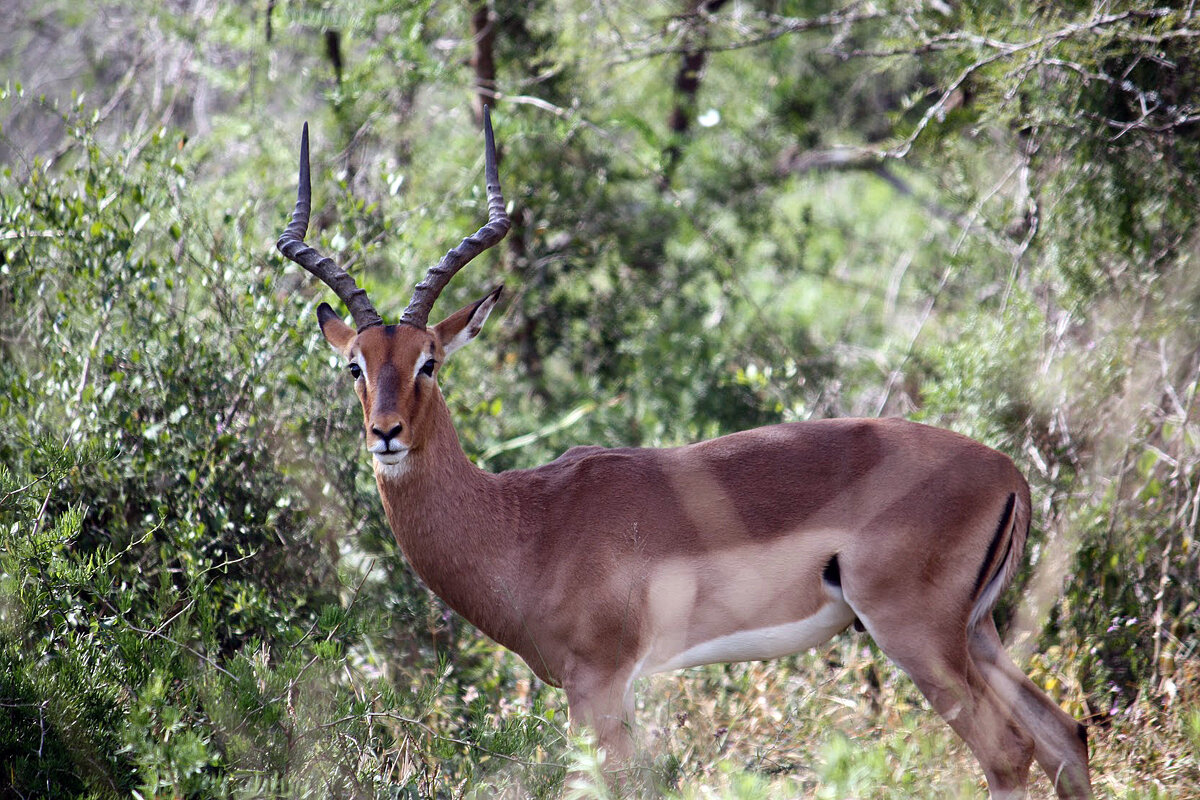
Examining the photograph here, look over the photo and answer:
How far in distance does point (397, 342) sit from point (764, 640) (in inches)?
70.1

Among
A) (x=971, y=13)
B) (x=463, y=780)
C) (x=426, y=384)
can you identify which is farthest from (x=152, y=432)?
(x=971, y=13)

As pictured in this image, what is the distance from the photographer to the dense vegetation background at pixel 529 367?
380 centimetres

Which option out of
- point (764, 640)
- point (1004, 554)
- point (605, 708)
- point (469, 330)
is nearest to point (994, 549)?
point (1004, 554)

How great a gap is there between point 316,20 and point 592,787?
5277mm

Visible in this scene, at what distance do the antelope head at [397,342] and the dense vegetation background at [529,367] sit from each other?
0.51m

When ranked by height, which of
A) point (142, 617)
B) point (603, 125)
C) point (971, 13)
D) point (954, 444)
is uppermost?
point (971, 13)

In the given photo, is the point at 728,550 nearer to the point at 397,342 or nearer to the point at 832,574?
the point at 832,574

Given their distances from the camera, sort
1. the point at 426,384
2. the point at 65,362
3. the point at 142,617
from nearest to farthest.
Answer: the point at 426,384 < the point at 142,617 < the point at 65,362

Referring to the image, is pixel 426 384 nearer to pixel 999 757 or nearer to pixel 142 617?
pixel 142 617

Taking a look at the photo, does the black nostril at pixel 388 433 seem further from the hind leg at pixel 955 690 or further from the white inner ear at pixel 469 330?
the hind leg at pixel 955 690

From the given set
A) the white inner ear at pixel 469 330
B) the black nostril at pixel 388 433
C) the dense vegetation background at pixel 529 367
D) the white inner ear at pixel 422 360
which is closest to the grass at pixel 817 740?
the dense vegetation background at pixel 529 367

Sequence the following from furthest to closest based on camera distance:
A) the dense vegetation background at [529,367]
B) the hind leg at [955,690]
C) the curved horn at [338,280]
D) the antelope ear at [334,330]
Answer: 1. the antelope ear at [334,330]
2. the curved horn at [338,280]
3. the hind leg at [955,690]
4. the dense vegetation background at [529,367]

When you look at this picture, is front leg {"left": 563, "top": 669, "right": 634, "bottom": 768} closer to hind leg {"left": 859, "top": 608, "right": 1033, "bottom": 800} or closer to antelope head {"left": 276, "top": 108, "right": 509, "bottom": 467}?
hind leg {"left": 859, "top": 608, "right": 1033, "bottom": 800}

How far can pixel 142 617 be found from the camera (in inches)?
175
